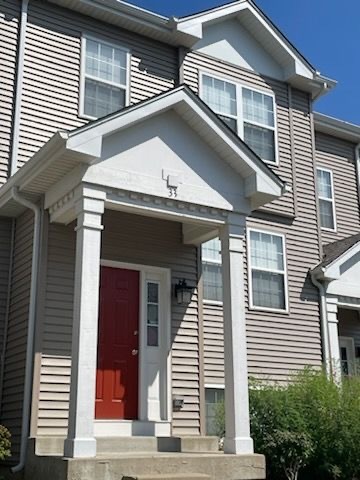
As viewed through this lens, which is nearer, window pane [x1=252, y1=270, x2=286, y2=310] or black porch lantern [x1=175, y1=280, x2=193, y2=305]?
black porch lantern [x1=175, y1=280, x2=193, y2=305]

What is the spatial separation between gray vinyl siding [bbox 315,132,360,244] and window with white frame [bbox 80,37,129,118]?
18.5ft

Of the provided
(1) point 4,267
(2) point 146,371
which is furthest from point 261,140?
(1) point 4,267

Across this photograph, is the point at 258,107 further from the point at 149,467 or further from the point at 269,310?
the point at 149,467

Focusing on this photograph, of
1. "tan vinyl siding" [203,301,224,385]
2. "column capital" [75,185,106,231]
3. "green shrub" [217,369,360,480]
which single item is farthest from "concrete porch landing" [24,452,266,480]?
"tan vinyl siding" [203,301,224,385]

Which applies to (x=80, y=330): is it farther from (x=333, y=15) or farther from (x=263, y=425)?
(x=333, y=15)

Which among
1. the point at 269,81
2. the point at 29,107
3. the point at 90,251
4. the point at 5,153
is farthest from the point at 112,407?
the point at 269,81

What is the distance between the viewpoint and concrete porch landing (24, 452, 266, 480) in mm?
6133

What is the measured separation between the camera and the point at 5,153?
364 inches

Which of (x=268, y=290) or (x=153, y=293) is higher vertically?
(x=268, y=290)

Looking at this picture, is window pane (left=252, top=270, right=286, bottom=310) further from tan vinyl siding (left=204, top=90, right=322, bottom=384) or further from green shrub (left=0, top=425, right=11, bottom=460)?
green shrub (left=0, top=425, right=11, bottom=460)

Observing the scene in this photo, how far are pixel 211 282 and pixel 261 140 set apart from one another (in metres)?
3.27

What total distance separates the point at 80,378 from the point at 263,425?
10.1 ft

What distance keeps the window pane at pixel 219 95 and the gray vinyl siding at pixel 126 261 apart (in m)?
3.34

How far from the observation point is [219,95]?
11.9 meters
